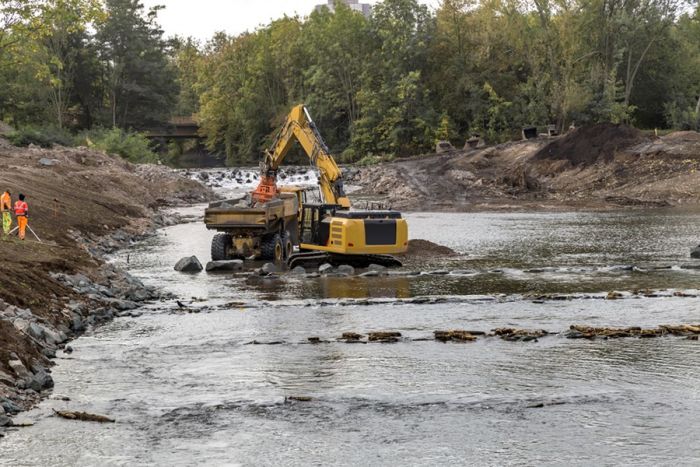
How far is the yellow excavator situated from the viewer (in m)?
29.3

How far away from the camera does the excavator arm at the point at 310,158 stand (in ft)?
115

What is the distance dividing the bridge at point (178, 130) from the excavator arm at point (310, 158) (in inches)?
2734

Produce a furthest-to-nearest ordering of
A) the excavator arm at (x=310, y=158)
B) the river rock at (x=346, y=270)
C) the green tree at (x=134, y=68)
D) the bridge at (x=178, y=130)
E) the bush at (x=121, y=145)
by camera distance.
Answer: the bridge at (x=178, y=130), the green tree at (x=134, y=68), the bush at (x=121, y=145), the excavator arm at (x=310, y=158), the river rock at (x=346, y=270)

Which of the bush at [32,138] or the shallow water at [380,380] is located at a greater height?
the bush at [32,138]

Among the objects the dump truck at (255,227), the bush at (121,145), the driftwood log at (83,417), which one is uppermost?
the bush at (121,145)

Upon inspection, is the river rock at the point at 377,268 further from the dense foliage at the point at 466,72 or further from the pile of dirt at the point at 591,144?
the dense foliage at the point at 466,72

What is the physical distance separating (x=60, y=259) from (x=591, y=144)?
160ft

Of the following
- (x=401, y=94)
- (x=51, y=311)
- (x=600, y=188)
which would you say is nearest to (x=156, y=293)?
(x=51, y=311)

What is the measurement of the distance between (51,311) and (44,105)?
79.7 meters

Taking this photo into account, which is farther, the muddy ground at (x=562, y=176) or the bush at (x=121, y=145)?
the bush at (x=121, y=145)

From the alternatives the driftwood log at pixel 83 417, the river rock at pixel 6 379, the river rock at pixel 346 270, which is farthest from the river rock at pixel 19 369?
the river rock at pixel 346 270

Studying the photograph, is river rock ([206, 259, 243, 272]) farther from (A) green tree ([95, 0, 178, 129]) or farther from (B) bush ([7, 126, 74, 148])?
(A) green tree ([95, 0, 178, 129])

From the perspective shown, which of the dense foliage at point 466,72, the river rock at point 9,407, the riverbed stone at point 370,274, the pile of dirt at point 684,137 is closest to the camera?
the river rock at point 9,407

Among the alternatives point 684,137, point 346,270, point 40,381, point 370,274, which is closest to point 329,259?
point 346,270
